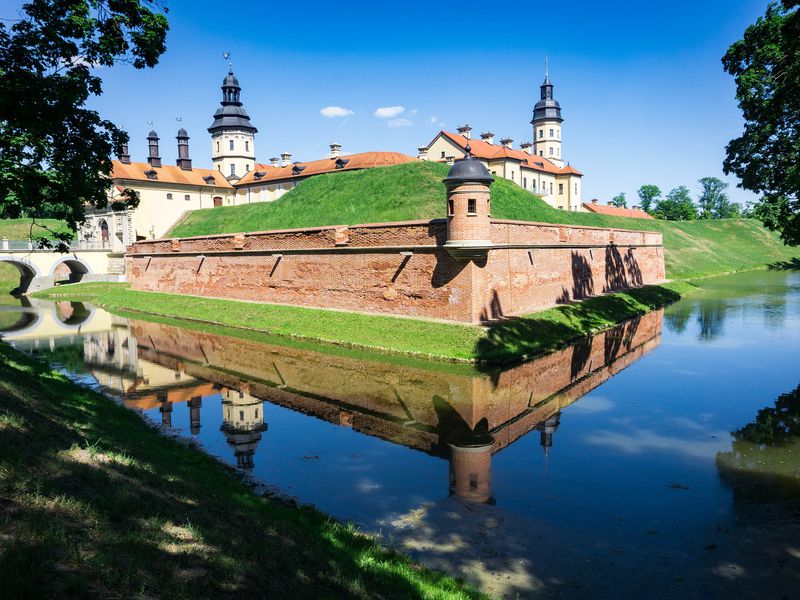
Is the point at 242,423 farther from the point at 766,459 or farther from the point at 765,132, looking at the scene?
the point at 765,132

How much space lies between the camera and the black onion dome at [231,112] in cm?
5972

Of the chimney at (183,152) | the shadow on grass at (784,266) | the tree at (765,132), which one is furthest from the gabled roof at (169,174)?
the shadow on grass at (784,266)

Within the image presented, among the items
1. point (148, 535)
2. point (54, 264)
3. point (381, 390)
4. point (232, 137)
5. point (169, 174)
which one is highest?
point (232, 137)

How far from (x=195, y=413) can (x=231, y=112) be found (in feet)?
187

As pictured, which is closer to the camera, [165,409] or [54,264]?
[165,409]

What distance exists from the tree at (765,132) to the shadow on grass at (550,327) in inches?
249

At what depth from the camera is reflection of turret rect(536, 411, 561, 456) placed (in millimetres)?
8930

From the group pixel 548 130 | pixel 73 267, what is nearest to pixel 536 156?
pixel 548 130

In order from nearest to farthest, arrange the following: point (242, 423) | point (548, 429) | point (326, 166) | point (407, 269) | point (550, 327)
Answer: point (548, 429) < point (242, 423) < point (550, 327) < point (407, 269) < point (326, 166)

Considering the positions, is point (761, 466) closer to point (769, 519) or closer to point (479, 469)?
point (769, 519)

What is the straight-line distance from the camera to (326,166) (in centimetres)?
5078

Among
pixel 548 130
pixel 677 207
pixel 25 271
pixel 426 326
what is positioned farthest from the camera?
pixel 677 207

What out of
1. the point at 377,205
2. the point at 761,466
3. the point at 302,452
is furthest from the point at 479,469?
the point at 377,205

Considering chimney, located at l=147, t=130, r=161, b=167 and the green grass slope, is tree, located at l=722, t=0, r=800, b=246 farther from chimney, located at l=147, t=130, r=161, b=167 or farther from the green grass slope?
chimney, located at l=147, t=130, r=161, b=167
